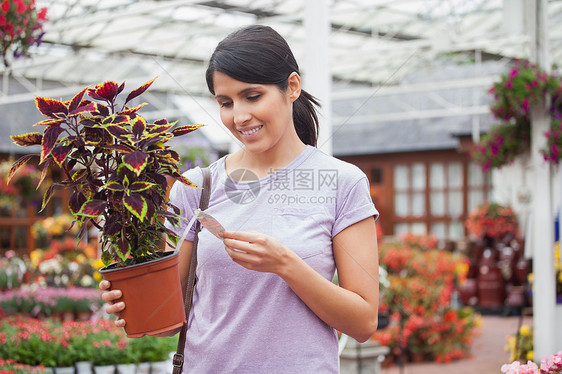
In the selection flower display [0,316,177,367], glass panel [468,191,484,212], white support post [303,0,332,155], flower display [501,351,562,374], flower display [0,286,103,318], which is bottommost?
flower display [0,286,103,318]

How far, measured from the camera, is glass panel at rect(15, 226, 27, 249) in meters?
14.4

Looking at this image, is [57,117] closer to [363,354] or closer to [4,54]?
[4,54]

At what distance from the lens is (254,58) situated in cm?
127

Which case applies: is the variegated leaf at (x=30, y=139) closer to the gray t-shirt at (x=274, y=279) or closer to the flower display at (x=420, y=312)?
the gray t-shirt at (x=274, y=279)

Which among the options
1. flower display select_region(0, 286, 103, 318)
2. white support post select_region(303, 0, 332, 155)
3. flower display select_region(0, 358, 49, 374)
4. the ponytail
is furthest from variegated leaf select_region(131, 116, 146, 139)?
flower display select_region(0, 286, 103, 318)

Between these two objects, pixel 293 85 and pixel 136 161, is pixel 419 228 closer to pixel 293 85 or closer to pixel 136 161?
pixel 293 85

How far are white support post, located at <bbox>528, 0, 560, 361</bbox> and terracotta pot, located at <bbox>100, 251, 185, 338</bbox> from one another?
4.13m

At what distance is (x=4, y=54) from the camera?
313 centimetres

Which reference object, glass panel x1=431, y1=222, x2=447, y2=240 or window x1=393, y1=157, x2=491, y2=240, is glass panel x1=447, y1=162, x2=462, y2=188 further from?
glass panel x1=431, y1=222, x2=447, y2=240

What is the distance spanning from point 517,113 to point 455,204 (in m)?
9.48

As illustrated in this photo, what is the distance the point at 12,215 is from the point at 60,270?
8.13m

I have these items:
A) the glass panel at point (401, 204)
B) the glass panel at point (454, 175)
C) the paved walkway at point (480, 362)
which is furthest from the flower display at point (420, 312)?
the glass panel at point (401, 204)

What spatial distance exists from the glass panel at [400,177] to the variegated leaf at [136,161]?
1424 cm

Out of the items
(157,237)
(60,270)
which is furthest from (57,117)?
(60,270)
